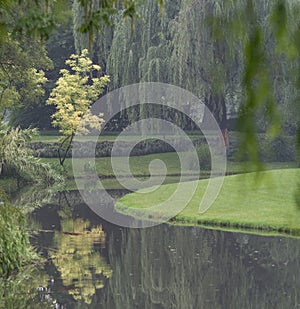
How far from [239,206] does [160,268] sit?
22.4ft

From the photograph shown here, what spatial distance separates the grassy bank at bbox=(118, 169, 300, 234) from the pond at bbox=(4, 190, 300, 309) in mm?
842

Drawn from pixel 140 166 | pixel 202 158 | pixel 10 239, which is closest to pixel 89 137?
pixel 140 166

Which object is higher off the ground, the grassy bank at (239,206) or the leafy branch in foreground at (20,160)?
the leafy branch in foreground at (20,160)

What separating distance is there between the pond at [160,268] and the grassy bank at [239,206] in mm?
842

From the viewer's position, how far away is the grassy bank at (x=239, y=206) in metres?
18.0

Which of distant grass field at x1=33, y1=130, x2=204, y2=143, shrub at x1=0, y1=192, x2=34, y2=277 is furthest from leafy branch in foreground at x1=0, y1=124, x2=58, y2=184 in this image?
shrub at x1=0, y1=192, x2=34, y2=277

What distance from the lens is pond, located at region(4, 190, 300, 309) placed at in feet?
37.5

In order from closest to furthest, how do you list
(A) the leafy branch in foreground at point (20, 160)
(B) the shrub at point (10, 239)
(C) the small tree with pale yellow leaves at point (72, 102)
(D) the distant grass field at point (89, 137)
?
1. (B) the shrub at point (10, 239)
2. (A) the leafy branch in foreground at point (20, 160)
3. (C) the small tree with pale yellow leaves at point (72, 102)
4. (D) the distant grass field at point (89, 137)

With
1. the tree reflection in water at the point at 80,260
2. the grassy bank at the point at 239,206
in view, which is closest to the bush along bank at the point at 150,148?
the grassy bank at the point at 239,206

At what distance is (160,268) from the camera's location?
44.7 ft

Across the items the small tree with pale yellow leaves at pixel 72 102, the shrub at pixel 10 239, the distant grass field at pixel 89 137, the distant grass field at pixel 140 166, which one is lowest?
the shrub at pixel 10 239

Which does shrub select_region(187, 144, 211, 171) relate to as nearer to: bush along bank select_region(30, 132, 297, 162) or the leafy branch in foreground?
bush along bank select_region(30, 132, 297, 162)

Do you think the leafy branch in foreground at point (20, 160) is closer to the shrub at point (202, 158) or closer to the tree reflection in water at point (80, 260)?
the tree reflection in water at point (80, 260)

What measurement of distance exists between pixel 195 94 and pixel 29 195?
350 inches
